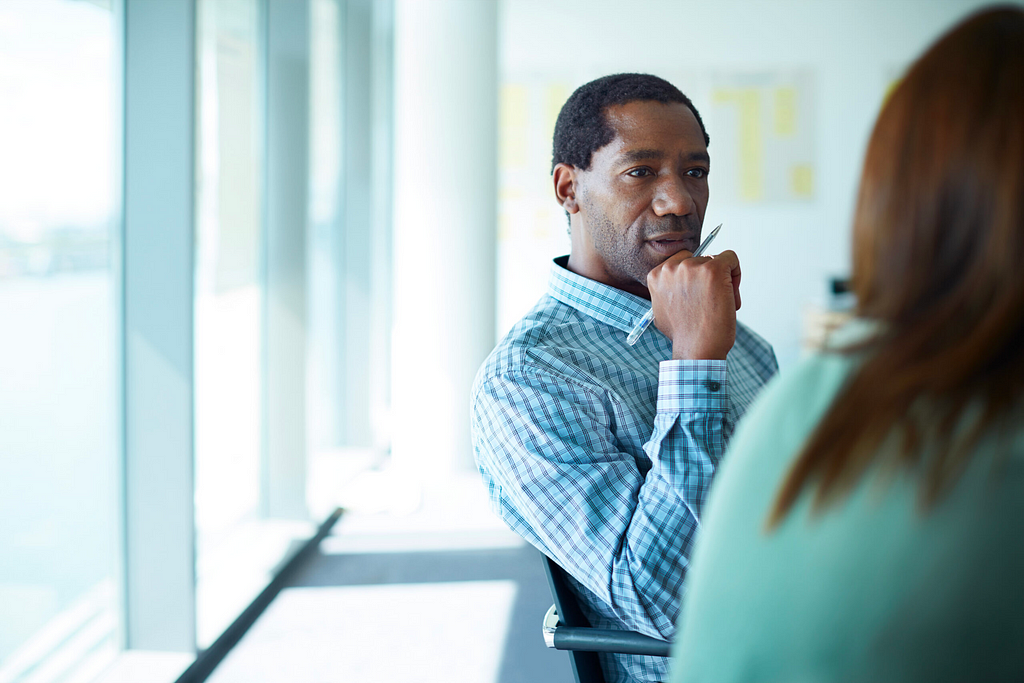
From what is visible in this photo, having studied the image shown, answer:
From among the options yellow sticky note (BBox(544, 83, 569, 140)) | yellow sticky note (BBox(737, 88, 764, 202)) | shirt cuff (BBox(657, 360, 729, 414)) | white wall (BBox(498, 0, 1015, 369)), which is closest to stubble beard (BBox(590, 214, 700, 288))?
shirt cuff (BBox(657, 360, 729, 414))

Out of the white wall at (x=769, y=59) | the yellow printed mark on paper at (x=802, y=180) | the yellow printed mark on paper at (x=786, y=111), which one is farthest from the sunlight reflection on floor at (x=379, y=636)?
the yellow printed mark on paper at (x=786, y=111)

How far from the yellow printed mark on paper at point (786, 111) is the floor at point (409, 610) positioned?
3.33 metres

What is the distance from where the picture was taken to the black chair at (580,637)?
1.15 m

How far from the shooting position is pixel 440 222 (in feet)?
13.1

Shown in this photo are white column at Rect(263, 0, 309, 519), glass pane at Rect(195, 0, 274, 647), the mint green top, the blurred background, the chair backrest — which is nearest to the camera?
the mint green top

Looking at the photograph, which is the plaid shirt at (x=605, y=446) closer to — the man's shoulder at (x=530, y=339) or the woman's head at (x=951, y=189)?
the man's shoulder at (x=530, y=339)

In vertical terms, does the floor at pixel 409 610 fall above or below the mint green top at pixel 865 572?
below

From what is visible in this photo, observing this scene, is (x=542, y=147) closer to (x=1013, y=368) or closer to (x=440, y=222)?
(x=440, y=222)

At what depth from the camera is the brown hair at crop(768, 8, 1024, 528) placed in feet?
1.65

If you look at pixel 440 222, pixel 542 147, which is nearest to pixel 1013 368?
pixel 440 222

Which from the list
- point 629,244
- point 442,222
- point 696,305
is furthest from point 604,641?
point 442,222

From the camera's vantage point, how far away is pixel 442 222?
3984mm

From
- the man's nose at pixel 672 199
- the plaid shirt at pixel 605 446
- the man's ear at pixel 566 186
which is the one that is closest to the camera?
the plaid shirt at pixel 605 446

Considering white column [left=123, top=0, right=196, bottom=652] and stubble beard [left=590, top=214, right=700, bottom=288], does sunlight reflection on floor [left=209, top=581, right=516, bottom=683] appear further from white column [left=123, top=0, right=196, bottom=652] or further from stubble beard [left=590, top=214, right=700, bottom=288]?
stubble beard [left=590, top=214, right=700, bottom=288]
